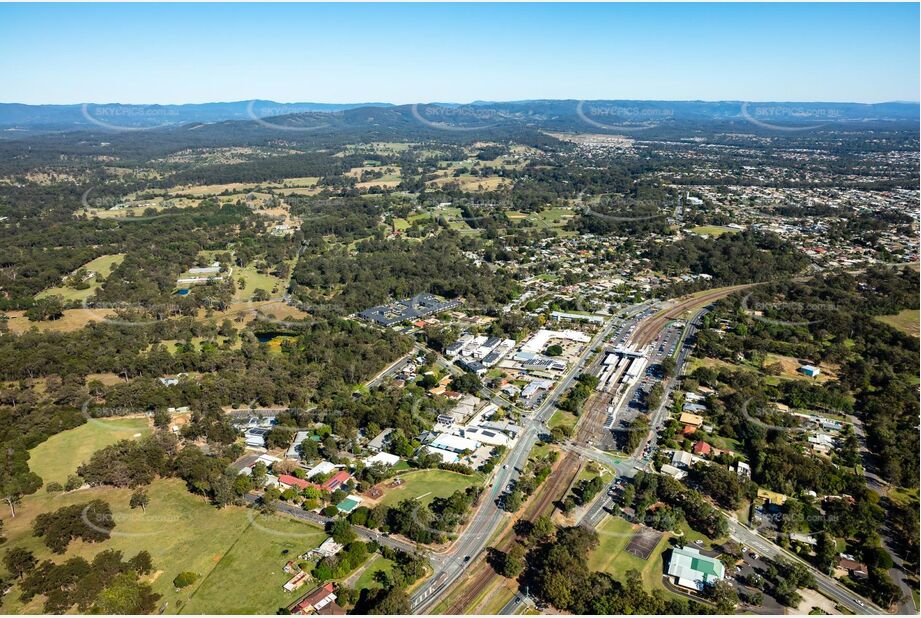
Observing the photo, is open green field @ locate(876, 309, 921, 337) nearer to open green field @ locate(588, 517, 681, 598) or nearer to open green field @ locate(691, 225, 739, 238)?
open green field @ locate(691, 225, 739, 238)

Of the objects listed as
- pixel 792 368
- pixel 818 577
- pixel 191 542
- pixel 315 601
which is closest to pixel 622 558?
pixel 818 577

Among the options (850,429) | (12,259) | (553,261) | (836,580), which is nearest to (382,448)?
(836,580)

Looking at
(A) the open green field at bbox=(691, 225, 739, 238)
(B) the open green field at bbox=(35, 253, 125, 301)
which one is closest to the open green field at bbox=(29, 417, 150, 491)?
(B) the open green field at bbox=(35, 253, 125, 301)

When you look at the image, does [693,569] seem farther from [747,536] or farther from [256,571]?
[256,571]

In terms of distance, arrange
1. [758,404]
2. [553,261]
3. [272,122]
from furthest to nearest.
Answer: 1. [272,122]
2. [553,261]
3. [758,404]

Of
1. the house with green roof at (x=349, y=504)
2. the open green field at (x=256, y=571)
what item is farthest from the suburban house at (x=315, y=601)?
the house with green roof at (x=349, y=504)

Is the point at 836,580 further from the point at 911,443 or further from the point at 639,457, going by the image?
the point at 911,443
